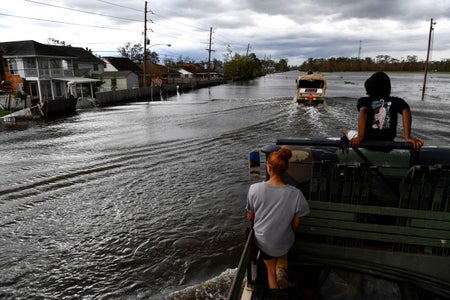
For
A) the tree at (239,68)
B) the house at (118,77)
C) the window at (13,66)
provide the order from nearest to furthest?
1. the window at (13,66)
2. the house at (118,77)
3. the tree at (239,68)

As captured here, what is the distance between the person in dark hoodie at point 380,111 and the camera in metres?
3.89

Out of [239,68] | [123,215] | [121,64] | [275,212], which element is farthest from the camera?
[239,68]

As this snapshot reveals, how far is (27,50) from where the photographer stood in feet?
113

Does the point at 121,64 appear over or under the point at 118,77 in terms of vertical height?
over

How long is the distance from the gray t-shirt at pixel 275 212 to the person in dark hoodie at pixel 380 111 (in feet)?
4.64

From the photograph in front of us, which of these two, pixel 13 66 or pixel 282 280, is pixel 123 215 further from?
pixel 13 66

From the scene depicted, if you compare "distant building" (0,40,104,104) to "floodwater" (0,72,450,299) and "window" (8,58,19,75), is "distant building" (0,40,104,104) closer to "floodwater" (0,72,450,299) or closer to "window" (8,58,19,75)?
"window" (8,58,19,75)

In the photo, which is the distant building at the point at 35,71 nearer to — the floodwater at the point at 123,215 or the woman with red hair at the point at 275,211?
the floodwater at the point at 123,215

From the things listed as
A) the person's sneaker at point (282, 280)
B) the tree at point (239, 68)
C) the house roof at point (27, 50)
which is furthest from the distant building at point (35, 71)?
the tree at point (239, 68)

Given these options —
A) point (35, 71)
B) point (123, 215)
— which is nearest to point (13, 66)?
point (35, 71)

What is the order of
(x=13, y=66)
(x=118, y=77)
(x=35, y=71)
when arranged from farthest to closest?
(x=118, y=77), (x=13, y=66), (x=35, y=71)

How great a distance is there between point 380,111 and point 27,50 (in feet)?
131

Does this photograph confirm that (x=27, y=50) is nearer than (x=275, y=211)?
No

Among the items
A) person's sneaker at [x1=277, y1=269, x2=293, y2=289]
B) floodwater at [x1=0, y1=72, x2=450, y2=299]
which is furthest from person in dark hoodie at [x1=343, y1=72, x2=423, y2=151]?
floodwater at [x1=0, y1=72, x2=450, y2=299]
